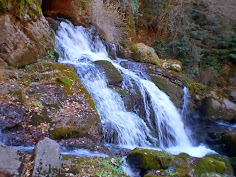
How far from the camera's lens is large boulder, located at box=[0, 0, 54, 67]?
714cm

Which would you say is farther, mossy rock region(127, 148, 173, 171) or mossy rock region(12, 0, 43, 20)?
mossy rock region(12, 0, 43, 20)

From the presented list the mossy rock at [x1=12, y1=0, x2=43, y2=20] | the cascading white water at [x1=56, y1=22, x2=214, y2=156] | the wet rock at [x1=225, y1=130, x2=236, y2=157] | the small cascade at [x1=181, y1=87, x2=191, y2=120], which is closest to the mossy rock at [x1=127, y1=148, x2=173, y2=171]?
the cascading white water at [x1=56, y1=22, x2=214, y2=156]

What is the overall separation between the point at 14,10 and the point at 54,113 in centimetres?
400

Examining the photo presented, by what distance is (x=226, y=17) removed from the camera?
16.4 metres

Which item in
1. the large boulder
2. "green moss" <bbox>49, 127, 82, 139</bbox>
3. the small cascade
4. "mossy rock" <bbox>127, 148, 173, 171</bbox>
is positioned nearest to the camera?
"mossy rock" <bbox>127, 148, 173, 171</bbox>

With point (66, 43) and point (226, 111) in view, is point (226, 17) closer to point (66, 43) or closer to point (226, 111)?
point (226, 111)

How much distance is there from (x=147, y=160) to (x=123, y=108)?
315 cm

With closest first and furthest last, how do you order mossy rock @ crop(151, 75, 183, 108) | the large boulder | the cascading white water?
the cascading white water → the large boulder → mossy rock @ crop(151, 75, 183, 108)

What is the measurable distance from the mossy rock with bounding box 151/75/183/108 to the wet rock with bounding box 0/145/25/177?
756cm

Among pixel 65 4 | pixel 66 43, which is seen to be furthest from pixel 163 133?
pixel 65 4

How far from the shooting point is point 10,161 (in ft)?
11.5

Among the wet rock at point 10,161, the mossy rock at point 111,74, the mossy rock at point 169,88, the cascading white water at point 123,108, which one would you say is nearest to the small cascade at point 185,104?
the mossy rock at point 169,88

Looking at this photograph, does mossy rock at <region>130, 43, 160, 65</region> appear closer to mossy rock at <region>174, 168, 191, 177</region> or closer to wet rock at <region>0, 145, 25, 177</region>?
mossy rock at <region>174, 168, 191, 177</region>

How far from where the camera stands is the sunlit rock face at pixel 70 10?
12680 millimetres
